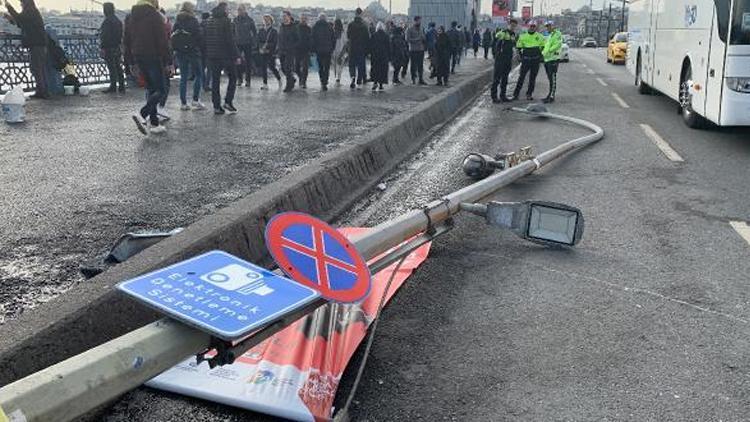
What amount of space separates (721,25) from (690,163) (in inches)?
90.5

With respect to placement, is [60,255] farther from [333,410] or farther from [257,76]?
[257,76]

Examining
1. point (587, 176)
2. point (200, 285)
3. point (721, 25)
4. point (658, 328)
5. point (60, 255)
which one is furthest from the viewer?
point (721, 25)

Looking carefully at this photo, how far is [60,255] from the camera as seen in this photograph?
4.31 m

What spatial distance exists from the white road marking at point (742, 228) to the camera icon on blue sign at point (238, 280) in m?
4.22

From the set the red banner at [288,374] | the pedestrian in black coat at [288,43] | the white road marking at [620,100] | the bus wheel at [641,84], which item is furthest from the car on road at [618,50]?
the red banner at [288,374]

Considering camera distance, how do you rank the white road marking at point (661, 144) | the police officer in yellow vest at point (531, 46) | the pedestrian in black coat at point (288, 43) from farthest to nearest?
the pedestrian in black coat at point (288, 43) < the police officer in yellow vest at point (531, 46) < the white road marking at point (661, 144)

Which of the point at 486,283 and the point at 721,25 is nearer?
the point at 486,283

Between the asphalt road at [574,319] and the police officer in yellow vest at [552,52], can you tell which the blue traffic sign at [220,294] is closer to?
the asphalt road at [574,319]

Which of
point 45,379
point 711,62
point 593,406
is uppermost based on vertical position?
point 711,62

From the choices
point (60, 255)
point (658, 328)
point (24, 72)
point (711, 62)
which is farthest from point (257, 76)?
point (658, 328)

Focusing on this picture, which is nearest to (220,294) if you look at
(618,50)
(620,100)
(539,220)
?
(539,220)

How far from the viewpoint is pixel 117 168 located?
6941 millimetres

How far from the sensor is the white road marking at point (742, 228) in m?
5.29

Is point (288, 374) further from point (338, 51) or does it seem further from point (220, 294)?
point (338, 51)
